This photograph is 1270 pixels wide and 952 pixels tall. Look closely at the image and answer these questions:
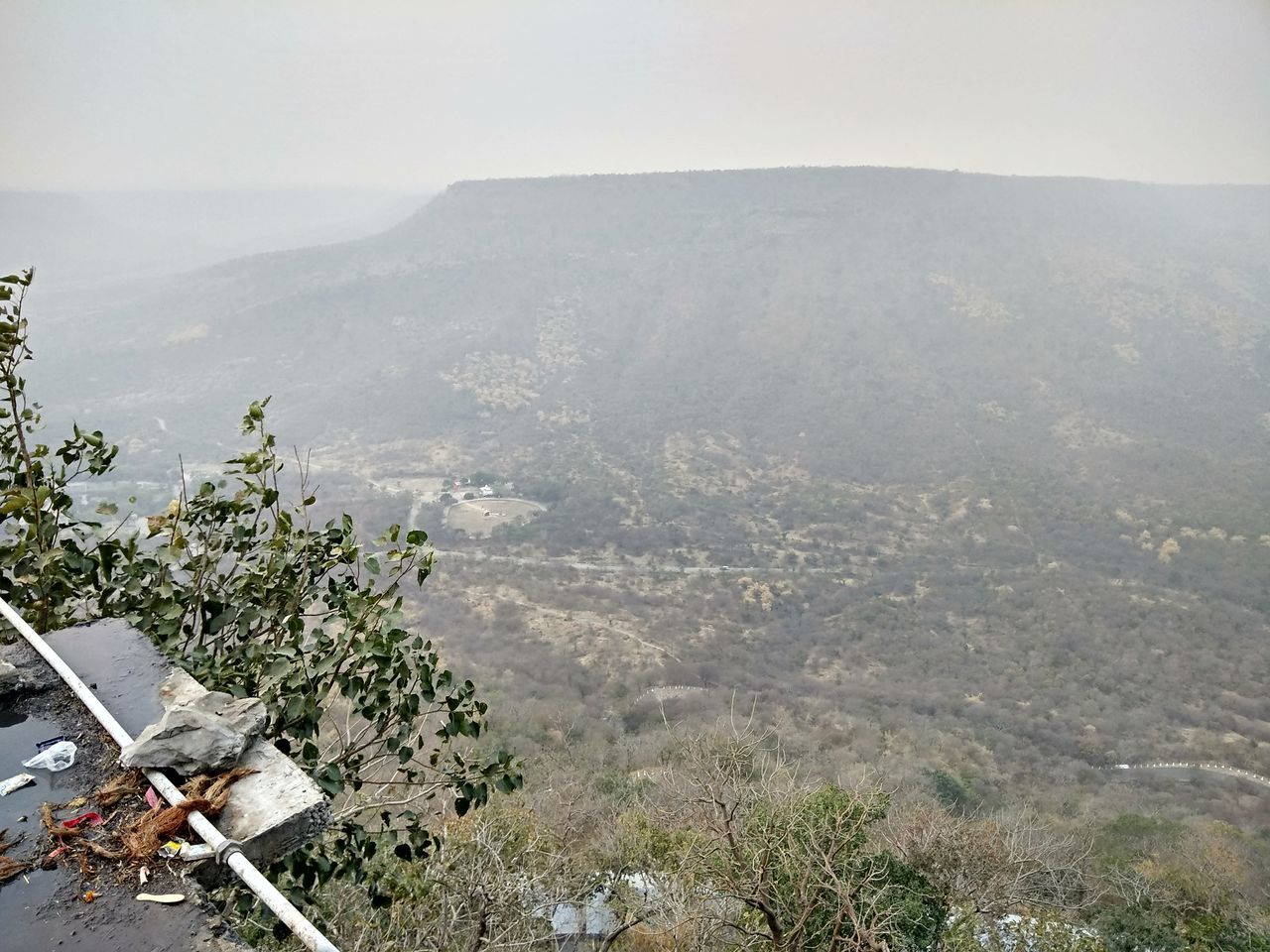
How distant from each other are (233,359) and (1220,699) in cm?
10544

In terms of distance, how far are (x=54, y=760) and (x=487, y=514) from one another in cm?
5346

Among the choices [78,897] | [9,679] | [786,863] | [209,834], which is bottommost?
[786,863]

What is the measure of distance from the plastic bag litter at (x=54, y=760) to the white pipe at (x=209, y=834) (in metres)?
0.15

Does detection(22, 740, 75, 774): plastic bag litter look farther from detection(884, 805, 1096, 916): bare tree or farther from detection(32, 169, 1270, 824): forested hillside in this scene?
detection(32, 169, 1270, 824): forested hillside

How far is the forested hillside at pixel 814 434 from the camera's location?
109 ft

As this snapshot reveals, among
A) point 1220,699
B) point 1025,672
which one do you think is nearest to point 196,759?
point 1025,672

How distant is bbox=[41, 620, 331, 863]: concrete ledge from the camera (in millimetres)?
2414

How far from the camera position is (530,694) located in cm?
3012

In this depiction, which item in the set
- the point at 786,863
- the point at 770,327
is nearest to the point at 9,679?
the point at 786,863

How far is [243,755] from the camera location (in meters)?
2.71

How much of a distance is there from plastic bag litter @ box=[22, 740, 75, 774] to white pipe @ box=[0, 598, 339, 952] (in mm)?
149

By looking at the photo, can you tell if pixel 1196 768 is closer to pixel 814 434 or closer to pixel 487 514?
pixel 487 514

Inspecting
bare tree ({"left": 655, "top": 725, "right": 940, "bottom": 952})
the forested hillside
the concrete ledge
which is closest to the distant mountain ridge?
the forested hillside

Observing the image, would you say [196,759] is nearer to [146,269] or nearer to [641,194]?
[641,194]
